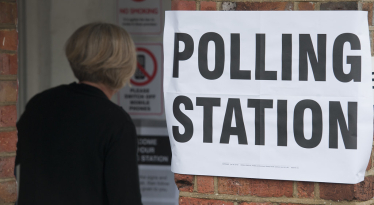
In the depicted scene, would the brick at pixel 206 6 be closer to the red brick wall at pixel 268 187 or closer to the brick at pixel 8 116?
the red brick wall at pixel 268 187

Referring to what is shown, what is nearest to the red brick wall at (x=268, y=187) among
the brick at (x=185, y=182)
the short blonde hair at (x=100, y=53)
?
the brick at (x=185, y=182)

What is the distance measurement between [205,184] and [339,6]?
96 centimetres

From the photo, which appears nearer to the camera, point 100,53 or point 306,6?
point 100,53

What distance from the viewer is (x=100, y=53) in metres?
1.38

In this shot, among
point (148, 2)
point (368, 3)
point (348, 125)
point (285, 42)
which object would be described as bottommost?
point (348, 125)

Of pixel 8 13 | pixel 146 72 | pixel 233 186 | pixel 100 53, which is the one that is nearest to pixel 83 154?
pixel 100 53

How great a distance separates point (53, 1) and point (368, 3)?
8.20 ft

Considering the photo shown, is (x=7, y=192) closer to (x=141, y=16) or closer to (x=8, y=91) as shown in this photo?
(x=8, y=91)

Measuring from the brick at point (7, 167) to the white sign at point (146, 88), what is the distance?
4.19ft

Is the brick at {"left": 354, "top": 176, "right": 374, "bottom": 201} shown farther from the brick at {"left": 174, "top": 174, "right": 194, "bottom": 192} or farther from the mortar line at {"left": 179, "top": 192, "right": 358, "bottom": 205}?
the brick at {"left": 174, "top": 174, "right": 194, "bottom": 192}

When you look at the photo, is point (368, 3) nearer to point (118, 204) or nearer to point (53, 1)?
point (118, 204)

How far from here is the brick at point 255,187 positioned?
1717 mm

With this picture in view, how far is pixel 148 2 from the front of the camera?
10.7 ft

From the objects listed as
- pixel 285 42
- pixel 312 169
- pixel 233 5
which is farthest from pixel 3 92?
pixel 312 169
